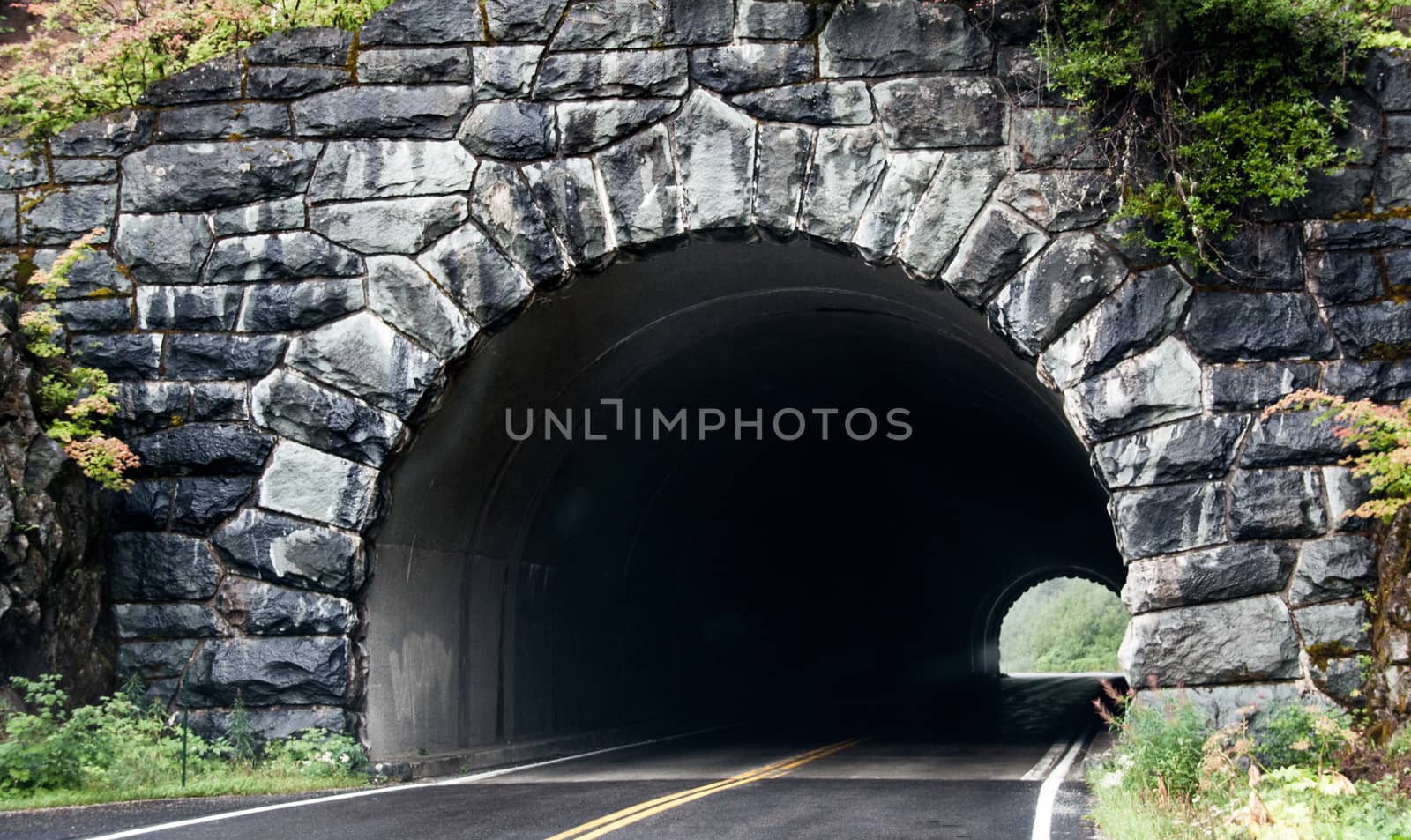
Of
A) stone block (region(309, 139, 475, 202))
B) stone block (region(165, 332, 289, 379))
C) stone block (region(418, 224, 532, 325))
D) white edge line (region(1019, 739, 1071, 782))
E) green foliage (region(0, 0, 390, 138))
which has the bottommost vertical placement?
white edge line (region(1019, 739, 1071, 782))

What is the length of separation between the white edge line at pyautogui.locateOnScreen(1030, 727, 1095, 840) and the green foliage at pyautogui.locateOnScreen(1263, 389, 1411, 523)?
2835mm

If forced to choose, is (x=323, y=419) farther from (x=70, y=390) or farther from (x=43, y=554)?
(x=43, y=554)

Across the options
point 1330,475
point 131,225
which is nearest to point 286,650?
point 131,225

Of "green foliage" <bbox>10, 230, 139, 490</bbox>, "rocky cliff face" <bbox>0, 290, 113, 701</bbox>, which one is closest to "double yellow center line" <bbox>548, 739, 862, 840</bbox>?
"rocky cliff face" <bbox>0, 290, 113, 701</bbox>

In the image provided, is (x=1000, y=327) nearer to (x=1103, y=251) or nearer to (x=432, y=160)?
(x=1103, y=251)

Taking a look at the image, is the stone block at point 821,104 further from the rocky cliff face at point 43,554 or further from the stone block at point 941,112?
the rocky cliff face at point 43,554

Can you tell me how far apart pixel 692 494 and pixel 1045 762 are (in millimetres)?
6593

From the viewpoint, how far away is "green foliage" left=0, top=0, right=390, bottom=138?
1058 centimetres

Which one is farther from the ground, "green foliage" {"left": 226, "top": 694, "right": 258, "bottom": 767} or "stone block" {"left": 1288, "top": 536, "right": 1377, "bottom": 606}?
"stone block" {"left": 1288, "top": 536, "right": 1377, "bottom": 606}

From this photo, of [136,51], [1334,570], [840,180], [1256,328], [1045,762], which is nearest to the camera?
[1334,570]

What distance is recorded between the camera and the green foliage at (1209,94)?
914cm

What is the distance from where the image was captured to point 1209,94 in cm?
930

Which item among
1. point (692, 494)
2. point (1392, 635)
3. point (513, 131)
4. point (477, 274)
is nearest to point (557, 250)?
point (477, 274)

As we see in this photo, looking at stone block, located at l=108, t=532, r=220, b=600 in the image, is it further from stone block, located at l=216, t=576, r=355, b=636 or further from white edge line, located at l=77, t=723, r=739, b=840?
white edge line, located at l=77, t=723, r=739, b=840
